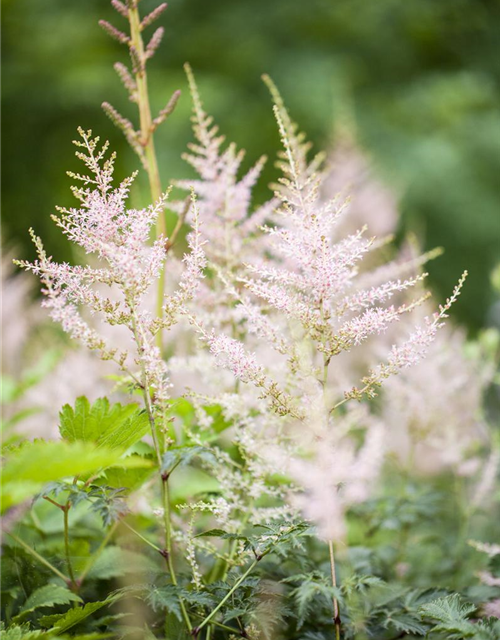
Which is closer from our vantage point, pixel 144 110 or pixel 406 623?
pixel 406 623

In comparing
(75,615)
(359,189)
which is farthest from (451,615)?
(359,189)

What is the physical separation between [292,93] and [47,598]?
5771mm

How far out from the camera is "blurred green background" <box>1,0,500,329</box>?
611 cm

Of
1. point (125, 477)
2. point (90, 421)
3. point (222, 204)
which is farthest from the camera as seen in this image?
point (222, 204)

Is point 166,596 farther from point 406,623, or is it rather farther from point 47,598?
point 406,623

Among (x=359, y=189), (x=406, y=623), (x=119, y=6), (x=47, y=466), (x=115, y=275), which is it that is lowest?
(x=47, y=466)

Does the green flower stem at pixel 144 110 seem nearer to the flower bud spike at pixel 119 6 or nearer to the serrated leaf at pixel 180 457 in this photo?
the flower bud spike at pixel 119 6

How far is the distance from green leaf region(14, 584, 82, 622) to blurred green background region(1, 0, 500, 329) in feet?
16.1

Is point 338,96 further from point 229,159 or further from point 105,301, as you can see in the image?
point 105,301

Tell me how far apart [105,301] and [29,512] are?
0.87 m

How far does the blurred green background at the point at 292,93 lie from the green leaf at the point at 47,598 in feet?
16.1

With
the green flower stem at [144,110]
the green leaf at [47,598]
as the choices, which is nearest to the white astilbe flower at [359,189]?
the green flower stem at [144,110]

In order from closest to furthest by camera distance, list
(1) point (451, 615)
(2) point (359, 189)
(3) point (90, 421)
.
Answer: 1. (1) point (451, 615)
2. (3) point (90, 421)
3. (2) point (359, 189)

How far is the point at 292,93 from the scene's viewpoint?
247 inches
